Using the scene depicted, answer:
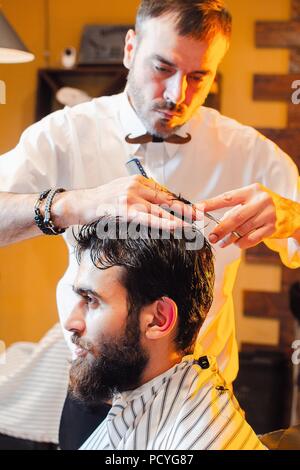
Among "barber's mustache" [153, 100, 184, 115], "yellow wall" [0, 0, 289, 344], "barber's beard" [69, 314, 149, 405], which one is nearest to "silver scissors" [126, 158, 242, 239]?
"barber's mustache" [153, 100, 184, 115]

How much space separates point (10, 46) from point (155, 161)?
0.48m

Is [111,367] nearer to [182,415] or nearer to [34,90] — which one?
[182,415]

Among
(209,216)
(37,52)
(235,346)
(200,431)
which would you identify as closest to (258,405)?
(235,346)

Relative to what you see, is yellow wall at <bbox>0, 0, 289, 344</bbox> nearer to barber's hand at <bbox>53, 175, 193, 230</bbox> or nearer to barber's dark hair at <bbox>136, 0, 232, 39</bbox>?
barber's dark hair at <bbox>136, 0, 232, 39</bbox>

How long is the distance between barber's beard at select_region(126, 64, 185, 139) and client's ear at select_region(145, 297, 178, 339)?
1.36 feet

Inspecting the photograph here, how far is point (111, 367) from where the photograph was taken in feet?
4.08

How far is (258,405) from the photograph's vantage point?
1.77 m

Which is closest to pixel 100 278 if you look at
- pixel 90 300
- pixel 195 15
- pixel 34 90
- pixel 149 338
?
pixel 90 300

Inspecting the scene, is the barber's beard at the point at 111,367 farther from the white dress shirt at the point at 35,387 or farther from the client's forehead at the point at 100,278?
the white dress shirt at the point at 35,387

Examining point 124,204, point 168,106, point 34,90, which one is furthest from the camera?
point 34,90

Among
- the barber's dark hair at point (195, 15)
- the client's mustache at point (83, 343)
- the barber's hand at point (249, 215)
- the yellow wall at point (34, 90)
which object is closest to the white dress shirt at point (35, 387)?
the yellow wall at point (34, 90)

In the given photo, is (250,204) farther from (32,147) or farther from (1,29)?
(1,29)

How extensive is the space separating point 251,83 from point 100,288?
817 millimetres

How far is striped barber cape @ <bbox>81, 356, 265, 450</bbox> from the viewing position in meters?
1.20
